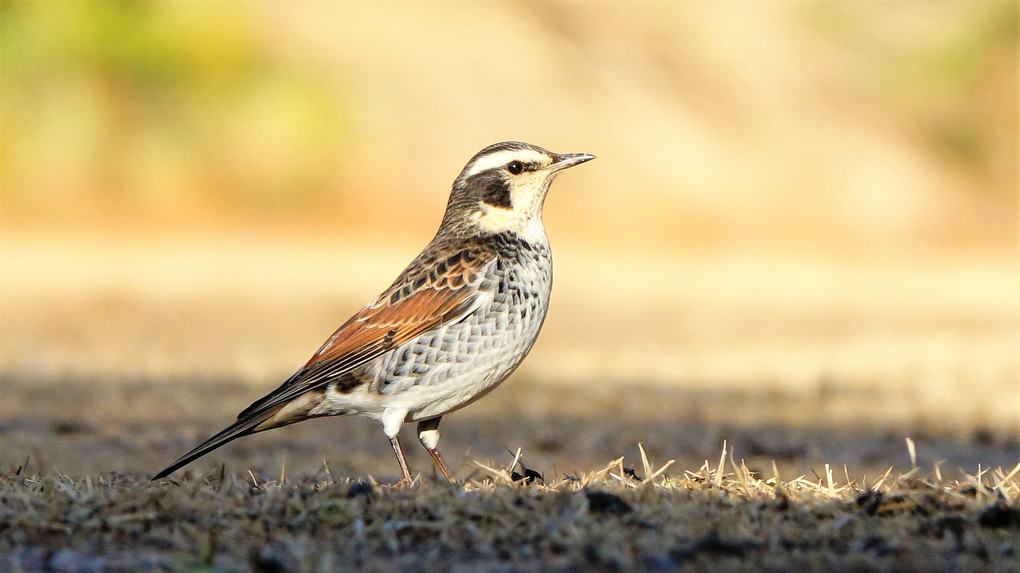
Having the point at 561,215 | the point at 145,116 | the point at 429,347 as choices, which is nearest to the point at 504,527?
the point at 429,347

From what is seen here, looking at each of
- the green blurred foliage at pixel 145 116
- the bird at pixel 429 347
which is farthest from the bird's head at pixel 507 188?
the green blurred foliage at pixel 145 116

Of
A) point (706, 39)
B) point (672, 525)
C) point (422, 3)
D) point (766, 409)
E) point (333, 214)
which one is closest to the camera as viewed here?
point (672, 525)

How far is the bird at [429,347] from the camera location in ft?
19.9

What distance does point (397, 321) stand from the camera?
6.25 m

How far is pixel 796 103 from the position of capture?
34.3 meters

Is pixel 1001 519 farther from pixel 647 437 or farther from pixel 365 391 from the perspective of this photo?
pixel 647 437

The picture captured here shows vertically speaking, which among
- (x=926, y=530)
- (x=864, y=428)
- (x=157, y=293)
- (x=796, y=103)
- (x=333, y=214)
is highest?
(x=796, y=103)

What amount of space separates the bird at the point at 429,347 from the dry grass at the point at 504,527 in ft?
3.34

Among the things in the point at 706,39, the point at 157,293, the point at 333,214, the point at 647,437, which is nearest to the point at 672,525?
the point at 647,437

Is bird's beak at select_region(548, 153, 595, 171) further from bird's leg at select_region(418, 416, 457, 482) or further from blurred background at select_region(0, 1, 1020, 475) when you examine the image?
blurred background at select_region(0, 1, 1020, 475)

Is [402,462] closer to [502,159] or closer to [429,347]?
[429,347]

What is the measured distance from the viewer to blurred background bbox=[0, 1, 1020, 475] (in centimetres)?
1023

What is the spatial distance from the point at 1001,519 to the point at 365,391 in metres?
2.79

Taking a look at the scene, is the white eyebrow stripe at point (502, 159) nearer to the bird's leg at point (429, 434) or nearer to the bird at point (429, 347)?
the bird at point (429, 347)
